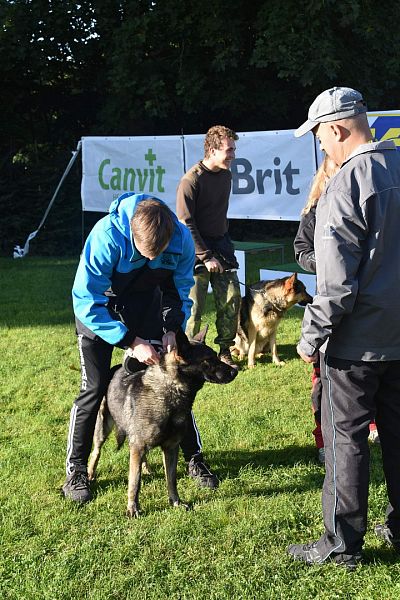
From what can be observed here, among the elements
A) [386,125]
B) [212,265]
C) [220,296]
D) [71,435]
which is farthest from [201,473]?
[386,125]

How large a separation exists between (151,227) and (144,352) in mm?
712

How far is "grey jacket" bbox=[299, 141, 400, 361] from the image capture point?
262 centimetres

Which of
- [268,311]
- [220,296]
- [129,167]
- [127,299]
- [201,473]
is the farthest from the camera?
[129,167]

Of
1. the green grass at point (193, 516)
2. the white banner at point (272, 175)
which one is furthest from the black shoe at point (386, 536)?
the white banner at point (272, 175)

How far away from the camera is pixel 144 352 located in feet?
11.7

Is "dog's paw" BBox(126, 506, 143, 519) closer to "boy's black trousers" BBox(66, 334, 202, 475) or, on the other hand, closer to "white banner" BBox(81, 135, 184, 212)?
"boy's black trousers" BBox(66, 334, 202, 475)

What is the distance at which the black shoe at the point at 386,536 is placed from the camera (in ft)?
10.4

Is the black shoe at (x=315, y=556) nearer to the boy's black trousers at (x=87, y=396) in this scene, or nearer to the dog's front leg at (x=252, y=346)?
the boy's black trousers at (x=87, y=396)

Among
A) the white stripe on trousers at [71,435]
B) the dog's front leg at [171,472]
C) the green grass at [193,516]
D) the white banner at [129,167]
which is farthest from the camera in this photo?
the white banner at [129,167]

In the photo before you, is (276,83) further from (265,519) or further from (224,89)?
(265,519)

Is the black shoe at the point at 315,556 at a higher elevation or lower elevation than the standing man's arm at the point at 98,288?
lower

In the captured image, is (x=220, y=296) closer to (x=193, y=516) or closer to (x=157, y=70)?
(x=193, y=516)

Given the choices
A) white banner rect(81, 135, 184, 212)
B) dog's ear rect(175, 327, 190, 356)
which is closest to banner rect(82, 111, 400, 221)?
white banner rect(81, 135, 184, 212)

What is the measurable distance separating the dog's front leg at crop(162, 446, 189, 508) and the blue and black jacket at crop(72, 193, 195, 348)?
67cm
